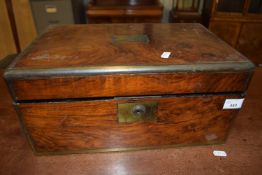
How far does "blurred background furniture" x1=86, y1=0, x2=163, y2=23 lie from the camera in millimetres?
1838

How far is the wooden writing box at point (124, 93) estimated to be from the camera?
1.72ft

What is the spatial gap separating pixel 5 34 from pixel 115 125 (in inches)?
73.5

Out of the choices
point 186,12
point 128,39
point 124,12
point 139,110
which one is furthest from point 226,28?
point 139,110

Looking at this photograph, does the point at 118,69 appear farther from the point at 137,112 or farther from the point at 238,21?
the point at 238,21

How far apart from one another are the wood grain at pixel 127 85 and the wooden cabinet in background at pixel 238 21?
1.50 metres

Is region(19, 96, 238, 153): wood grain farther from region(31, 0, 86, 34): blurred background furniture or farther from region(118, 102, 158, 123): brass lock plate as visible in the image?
region(31, 0, 86, 34): blurred background furniture

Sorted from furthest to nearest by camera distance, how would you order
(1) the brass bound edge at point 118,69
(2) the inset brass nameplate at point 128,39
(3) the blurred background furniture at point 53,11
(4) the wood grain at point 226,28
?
(4) the wood grain at point 226,28 < (3) the blurred background furniture at point 53,11 < (2) the inset brass nameplate at point 128,39 < (1) the brass bound edge at point 118,69

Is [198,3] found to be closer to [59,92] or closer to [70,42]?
[70,42]

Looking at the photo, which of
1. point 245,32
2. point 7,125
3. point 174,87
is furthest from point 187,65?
point 245,32

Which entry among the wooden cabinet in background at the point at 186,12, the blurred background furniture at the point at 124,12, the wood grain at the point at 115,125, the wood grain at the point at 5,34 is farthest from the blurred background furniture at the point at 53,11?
the wood grain at the point at 115,125

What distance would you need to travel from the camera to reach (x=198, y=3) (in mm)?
2084

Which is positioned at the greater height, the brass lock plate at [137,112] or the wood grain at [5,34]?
the brass lock plate at [137,112]

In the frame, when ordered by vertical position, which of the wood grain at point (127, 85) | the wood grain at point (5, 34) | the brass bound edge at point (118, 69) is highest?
the brass bound edge at point (118, 69)

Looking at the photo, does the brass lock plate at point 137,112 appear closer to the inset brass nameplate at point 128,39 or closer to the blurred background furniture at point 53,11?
the inset brass nameplate at point 128,39
